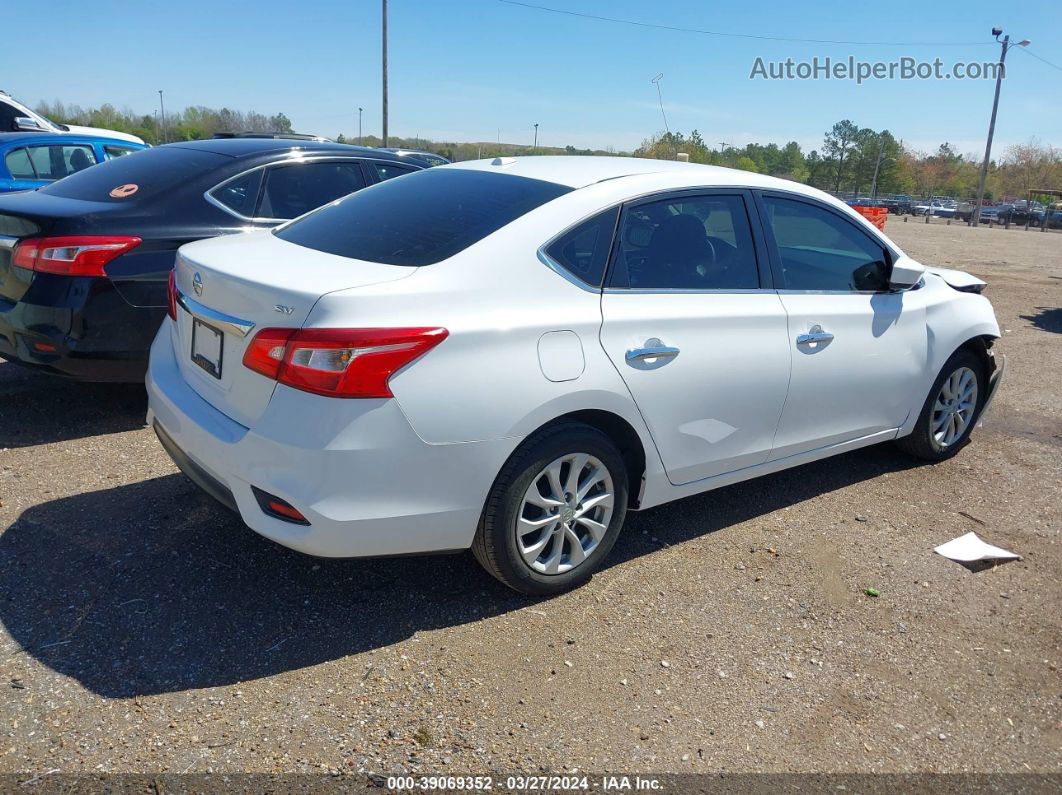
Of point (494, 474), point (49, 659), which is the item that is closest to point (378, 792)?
point (494, 474)

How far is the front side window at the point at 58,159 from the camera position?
9.84 metres

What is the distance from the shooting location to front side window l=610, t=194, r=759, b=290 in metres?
3.56

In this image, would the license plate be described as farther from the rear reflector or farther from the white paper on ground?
the white paper on ground

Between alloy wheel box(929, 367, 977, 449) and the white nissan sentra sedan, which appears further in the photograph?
alloy wheel box(929, 367, 977, 449)

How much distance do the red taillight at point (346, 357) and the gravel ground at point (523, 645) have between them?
984mm

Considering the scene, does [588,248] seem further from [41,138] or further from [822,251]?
[41,138]

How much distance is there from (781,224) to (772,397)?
2.89 ft

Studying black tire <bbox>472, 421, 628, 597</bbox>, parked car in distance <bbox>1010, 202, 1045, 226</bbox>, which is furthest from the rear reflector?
parked car in distance <bbox>1010, 202, 1045, 226</bbox>

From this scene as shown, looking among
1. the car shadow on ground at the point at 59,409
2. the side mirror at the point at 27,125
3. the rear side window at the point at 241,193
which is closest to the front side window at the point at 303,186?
the rear side window at the point at 241,193

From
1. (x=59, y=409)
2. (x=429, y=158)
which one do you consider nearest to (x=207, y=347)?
(x=59, y=409)

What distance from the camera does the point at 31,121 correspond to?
43.2 feet

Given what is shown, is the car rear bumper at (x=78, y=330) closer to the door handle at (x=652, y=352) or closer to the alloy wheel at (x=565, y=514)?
the alloy wheel at (x=565, y=514)

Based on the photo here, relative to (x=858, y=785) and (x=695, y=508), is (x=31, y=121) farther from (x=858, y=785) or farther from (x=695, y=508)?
(x=858, y=785)

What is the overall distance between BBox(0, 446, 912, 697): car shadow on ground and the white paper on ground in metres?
1.09
